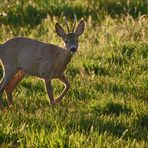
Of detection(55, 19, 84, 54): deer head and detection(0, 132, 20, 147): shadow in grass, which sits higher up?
detection(55, 19, 84, 54): deer head

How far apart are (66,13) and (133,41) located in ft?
11.5

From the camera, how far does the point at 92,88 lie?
8898 millimetres

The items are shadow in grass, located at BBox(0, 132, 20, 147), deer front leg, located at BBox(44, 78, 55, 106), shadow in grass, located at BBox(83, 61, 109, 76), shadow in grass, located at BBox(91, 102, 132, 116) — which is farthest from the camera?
shadow in grass, located at BBox(83, 61, 109, 76)

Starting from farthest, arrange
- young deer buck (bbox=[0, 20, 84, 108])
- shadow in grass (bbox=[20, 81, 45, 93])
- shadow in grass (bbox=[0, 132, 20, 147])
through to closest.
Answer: shadow in grass (bbox=[20, 81, 45, 93]) → young deer buck (bbox=[0, 20, 84, 108]) → shadow in grass (bbox=[0, 132, 20, 147])

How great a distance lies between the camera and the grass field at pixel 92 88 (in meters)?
6.80

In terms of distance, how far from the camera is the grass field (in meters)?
6.80

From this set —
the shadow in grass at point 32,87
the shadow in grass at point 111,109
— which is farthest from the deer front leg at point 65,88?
the shadow in grass at point 111,109

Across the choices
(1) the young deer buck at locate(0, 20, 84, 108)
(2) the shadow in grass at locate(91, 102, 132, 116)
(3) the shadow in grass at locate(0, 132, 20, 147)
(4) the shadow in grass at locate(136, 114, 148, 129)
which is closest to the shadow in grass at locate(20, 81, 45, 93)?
(1) the young deer buck at locate(0, 20, 84, 108)

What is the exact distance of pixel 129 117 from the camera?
25.2ft

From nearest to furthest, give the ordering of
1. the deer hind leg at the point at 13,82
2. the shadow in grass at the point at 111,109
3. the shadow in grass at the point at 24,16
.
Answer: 1. the shadow in grass at the point at 111,109
2. the deer hind leg at the point at 13,82
3. the shadow in grass at the point at 24,16

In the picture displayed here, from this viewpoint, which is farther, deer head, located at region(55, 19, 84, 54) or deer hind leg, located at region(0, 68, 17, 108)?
deer hind leg, located at region(0, 68, 17, 108)

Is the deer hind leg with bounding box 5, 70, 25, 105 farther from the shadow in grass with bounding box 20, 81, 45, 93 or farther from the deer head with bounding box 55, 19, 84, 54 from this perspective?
the deer head with bounding box 55, 19, 84, 54

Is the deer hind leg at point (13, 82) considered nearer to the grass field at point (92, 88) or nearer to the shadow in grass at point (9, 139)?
the grass field at point (92, 88)

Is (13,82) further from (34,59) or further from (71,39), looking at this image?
(71,39)
